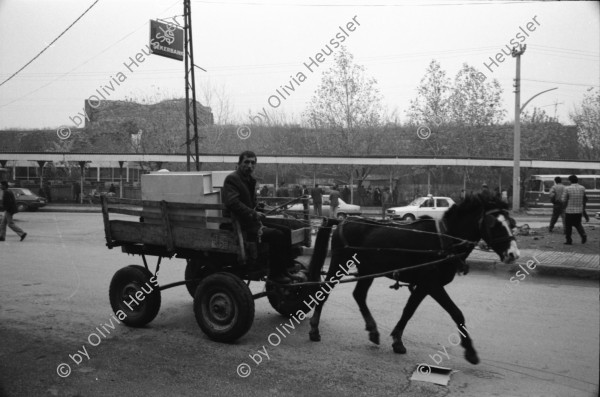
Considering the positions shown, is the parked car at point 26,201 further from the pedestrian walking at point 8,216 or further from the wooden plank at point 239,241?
the wooden plank at point 239,241

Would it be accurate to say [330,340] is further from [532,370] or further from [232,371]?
[532,370]

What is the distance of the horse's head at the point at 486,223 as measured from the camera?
4520 millimetres

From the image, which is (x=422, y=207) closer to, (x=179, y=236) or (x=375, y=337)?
(x=375, y=337)

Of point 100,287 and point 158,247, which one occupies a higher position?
point 158,247

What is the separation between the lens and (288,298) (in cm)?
593

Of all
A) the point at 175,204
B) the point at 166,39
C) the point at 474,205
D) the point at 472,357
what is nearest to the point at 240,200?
the point at 175,204

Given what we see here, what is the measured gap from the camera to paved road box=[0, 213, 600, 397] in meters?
4.11

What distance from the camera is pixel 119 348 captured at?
16.7 ft

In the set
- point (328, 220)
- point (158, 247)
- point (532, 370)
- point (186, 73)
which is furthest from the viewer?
point (186, 73)

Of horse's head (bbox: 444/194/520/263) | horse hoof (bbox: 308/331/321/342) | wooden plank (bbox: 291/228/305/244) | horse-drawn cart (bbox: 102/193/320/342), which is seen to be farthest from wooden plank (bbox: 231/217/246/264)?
horse's head (bbox: 444/194/520/263)

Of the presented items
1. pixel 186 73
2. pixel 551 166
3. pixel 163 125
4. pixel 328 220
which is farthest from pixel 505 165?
pixel 163 125

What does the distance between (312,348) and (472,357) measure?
5.47 feet

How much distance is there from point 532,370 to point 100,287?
6.75 m

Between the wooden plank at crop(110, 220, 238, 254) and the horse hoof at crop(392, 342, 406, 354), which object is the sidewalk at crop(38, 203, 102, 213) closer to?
the wooden plank at crop(110, 220, 238, 254)
